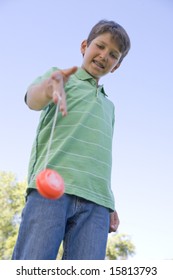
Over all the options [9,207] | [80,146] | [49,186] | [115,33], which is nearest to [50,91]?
[80,146]

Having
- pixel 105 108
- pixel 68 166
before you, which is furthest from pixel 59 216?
pixel 105 108

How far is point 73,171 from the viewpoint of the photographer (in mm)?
1709

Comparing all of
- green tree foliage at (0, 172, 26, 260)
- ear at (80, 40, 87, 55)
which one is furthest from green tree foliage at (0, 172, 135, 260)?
ear at (80, 40, 87, 55)

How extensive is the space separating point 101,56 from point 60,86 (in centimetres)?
59

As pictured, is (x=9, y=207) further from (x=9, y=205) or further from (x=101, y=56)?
(x=101, y=56)

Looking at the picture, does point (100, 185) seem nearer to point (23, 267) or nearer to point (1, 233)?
point (23, 267)

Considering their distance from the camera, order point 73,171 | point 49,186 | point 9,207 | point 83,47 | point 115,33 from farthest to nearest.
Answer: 1. point 9,207
2. point 83,47
3. point 115,33
4. point 73,171
5. point 49,186

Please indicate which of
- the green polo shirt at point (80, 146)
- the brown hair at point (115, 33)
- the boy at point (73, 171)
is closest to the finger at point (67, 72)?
the boy at point (73, 171)

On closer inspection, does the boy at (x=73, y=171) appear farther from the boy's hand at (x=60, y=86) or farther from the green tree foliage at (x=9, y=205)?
the green tree foliage at (x=9, y=205)

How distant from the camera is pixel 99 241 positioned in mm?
1710

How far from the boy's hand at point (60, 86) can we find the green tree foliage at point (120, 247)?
54.3 ft

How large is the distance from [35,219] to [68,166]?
11.2 inches

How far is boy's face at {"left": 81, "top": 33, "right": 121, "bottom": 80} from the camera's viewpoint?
6.77ft

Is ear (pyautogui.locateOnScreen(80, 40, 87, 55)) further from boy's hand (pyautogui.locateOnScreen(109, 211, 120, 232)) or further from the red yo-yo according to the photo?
the red yo-yo
